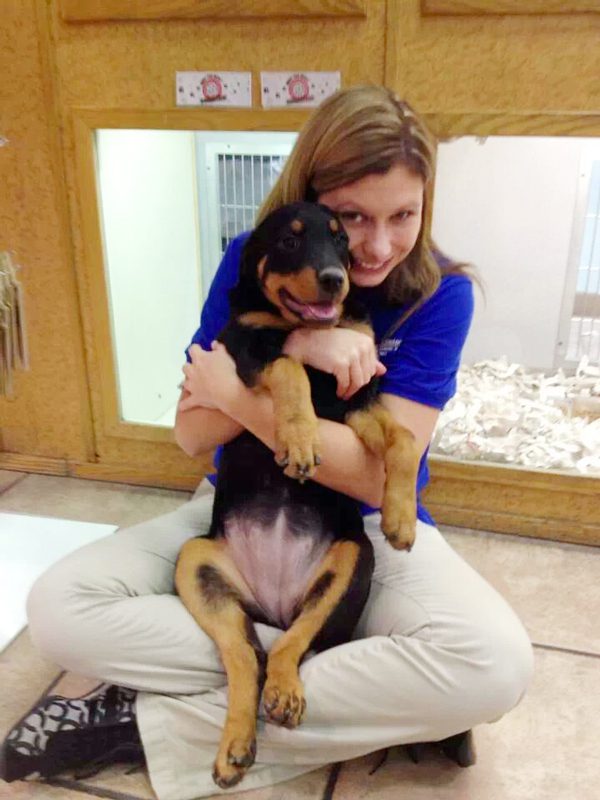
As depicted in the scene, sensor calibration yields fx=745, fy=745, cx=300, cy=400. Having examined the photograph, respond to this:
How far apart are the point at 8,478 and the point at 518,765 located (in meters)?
1.81

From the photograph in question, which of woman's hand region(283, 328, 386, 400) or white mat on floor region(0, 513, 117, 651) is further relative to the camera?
white mat on floor region(0, 513, 117, 651)

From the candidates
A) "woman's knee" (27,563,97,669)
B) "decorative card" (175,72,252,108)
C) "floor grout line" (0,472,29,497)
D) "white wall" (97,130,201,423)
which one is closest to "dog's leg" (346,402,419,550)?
"woman's knee" (27,563,97,669)

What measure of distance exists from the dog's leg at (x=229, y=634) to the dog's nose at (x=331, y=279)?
0.54 m

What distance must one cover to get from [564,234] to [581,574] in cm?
105

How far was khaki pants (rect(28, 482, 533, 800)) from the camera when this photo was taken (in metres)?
1.26

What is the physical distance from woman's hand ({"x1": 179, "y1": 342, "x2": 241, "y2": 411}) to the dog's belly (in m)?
0.24

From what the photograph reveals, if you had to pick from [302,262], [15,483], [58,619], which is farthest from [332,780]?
[15,483]

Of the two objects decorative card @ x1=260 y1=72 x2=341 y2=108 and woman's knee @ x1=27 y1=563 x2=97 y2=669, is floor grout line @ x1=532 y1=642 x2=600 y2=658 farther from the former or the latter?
decorative card @ x1=260 y1=72 x2=341 y2=108

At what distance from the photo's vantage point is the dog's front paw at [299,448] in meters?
1.20

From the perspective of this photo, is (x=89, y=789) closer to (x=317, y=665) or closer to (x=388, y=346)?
(x=317, y=665)

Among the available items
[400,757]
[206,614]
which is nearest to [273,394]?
[206,614]

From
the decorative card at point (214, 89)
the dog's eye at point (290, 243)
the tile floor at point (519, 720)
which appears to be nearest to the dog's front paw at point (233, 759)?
the tile floor at point (519, 720)

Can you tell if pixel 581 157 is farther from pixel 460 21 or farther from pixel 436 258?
pixel 436 258

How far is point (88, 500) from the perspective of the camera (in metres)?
2.37
